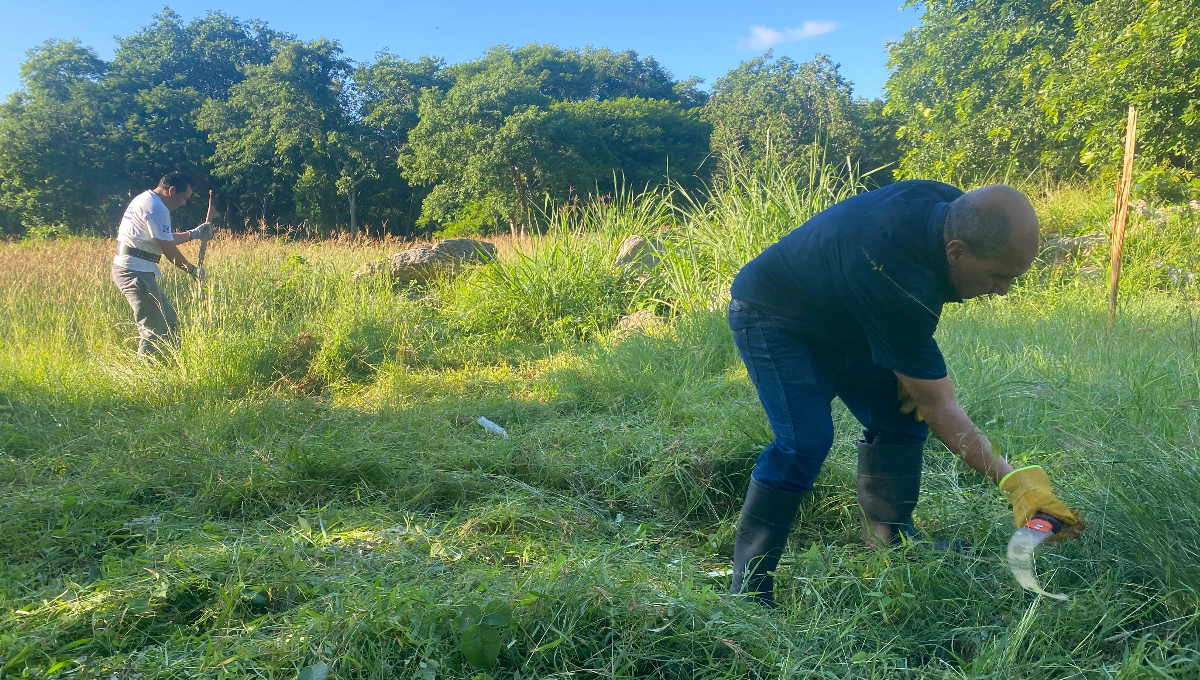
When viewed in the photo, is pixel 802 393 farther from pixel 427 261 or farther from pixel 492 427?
pixel 427 261

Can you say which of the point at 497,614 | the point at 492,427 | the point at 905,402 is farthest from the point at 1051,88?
the point at 497,614

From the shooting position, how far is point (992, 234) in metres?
1.71

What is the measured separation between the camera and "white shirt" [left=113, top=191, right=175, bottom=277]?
5.30 metres

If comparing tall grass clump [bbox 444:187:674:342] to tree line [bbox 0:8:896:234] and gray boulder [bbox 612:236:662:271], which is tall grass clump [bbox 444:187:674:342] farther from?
tree line [bbox 0:8:896:234]

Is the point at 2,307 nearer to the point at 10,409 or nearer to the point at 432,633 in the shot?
the point at 10,409

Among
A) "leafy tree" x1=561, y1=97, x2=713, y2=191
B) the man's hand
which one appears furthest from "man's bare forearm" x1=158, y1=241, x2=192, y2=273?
"leafy tree" x1=561, y1=97, x2=713, y2=191

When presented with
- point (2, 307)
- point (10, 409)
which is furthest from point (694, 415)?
point (2, 307)

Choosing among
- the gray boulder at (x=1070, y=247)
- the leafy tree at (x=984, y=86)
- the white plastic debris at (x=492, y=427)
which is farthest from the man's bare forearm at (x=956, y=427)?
the leafy tree at (x=984, y=86)

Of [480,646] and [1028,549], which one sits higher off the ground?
[1028,549]

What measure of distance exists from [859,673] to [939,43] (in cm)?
1909

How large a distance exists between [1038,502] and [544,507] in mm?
1693

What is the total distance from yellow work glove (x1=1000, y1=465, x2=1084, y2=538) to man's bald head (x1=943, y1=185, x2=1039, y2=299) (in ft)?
1.58

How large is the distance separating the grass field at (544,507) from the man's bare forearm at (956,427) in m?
0.31

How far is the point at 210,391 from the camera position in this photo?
466cm
